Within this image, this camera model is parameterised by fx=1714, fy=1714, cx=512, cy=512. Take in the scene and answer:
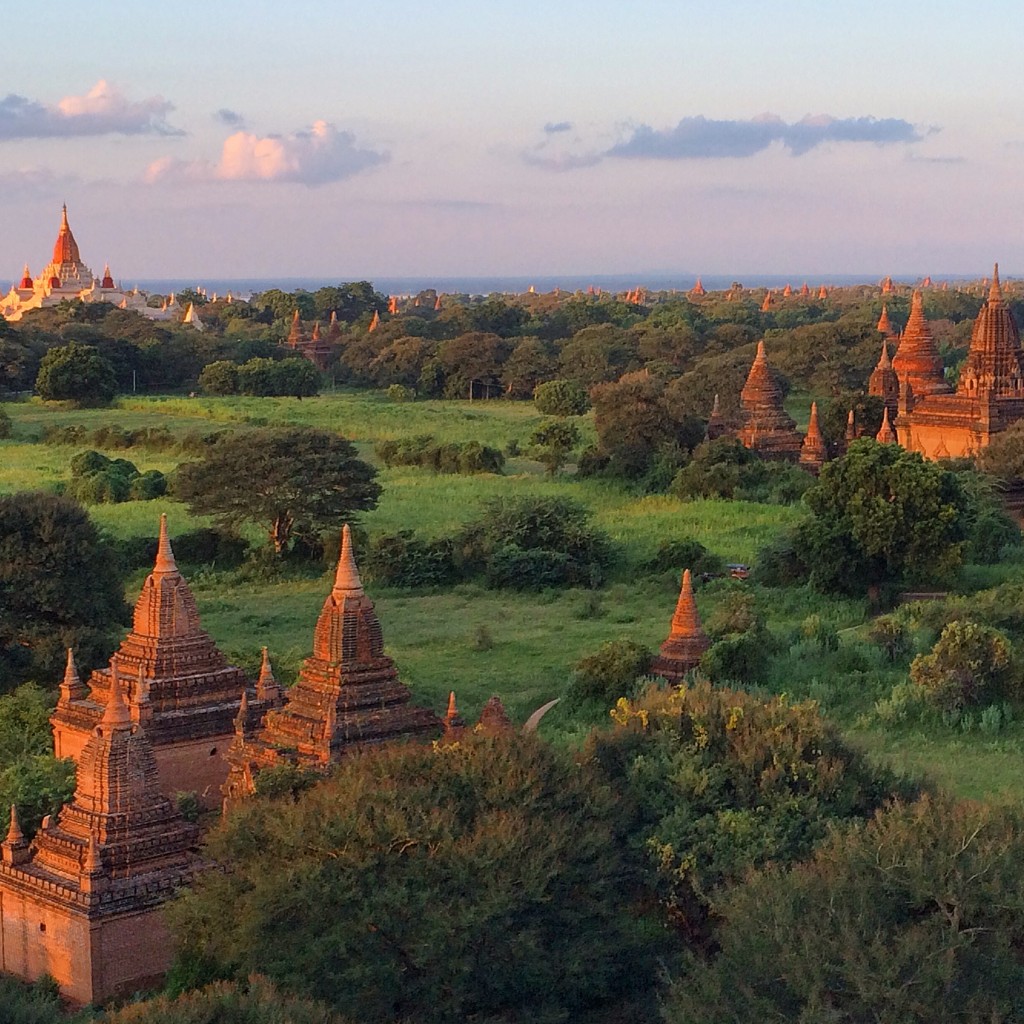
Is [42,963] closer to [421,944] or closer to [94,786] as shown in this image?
[94,786]

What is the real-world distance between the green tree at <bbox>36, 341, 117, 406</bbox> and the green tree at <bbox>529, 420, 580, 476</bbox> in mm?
22905

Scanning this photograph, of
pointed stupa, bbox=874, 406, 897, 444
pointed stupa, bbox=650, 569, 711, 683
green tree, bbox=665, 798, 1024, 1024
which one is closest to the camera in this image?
green tree, bbox=665, 798, 1024, 1024

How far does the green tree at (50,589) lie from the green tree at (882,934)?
13.9 meters

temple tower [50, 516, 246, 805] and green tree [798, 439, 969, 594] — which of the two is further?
green tree [798, 439, 969, 594]

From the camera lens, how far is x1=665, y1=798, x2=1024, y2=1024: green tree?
1329cm

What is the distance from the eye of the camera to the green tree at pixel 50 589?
2600 cm

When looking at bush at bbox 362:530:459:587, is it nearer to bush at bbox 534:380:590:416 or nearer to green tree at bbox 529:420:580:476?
green tree at bbox 529:420:580:476

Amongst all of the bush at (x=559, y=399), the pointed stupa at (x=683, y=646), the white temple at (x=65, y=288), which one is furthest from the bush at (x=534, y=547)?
the white temple at (x=65, y=288)

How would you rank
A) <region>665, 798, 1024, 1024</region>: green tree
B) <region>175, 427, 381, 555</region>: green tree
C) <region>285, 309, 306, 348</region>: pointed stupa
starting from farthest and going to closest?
<region>285, 309, 306, 348</region>: pointed stupa, <region>175, 427, 381, 555</region>: green tree, <region>665, 798, 1024, 1024</region>: green tree

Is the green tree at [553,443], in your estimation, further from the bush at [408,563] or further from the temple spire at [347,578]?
the temple spire at [347,578]

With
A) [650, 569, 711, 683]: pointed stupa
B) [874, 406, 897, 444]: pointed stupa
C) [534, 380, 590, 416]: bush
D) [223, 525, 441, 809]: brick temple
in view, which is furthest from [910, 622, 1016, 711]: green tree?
[534, 380, 590, 416]: bush

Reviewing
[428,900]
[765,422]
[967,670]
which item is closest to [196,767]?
[428,900]

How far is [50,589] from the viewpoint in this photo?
26.4m

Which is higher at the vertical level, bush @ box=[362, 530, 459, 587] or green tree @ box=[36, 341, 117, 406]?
green tree @ box=[36, 341, 117, 406]
